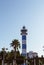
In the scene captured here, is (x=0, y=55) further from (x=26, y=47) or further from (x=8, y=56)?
(x=26, y=47)

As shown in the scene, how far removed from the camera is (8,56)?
337 ft

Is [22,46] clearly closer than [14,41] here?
No

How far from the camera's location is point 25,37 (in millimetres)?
118688

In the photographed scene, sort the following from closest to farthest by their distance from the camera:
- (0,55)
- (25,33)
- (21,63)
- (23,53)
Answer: (0,55), (21,63), (23,53), (25,33)

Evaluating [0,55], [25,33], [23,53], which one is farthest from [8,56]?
[25,33]

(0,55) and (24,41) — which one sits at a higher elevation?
(24,41)

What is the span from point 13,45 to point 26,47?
14.9 meters

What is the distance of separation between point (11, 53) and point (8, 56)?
7115mm

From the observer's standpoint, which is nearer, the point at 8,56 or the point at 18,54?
the point at 8,56

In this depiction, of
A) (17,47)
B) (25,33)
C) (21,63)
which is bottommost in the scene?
(21,63)

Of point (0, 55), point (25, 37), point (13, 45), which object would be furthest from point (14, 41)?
point (25, 37)

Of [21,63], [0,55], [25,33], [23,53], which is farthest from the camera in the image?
[25,33]

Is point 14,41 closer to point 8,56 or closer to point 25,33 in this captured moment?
point 8,56

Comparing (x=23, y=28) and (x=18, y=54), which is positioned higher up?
(x=23, y=28)
